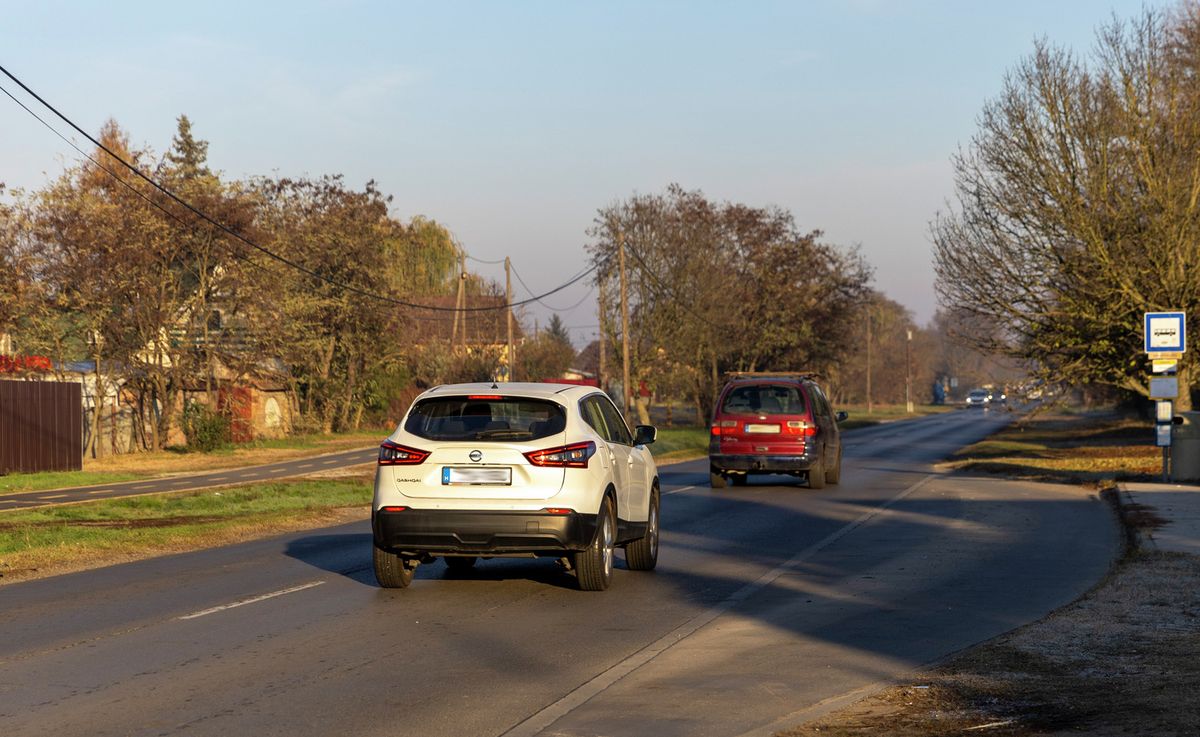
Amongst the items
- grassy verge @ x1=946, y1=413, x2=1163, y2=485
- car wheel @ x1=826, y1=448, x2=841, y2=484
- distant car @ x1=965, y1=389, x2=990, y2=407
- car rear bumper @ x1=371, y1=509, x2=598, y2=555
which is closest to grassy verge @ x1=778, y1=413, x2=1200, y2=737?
car rear bumper @ x1=371, y1=509, x2=598, y2=555

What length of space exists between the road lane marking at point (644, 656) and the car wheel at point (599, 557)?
109 centimetres

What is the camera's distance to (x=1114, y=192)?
32625 mm

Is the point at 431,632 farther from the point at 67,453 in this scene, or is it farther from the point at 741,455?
the point at 67,453

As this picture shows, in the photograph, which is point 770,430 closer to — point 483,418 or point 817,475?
point 817,475

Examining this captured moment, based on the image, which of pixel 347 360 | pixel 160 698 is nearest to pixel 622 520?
pixel 160 698

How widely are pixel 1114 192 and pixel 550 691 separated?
28382 mm

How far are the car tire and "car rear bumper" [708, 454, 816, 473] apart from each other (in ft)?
0.58

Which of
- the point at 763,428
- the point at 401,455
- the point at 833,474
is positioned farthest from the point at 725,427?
the point at 401,455

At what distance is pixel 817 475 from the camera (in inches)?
960

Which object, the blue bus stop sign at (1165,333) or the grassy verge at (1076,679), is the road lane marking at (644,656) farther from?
the blue bus stop sign at (1165,333)

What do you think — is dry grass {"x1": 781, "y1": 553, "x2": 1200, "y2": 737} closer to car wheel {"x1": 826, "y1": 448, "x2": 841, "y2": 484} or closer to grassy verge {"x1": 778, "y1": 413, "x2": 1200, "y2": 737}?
grassy verge {"x1": 778, "y1": 413, "x2": 1200, "y2": 737}

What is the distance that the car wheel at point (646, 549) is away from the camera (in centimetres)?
1322

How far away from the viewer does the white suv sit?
36.6 feet

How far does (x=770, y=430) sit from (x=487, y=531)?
529 inches
